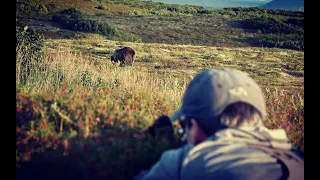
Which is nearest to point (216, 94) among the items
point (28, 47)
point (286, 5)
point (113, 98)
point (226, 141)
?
point (226, 141)

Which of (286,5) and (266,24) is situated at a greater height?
(286,5)

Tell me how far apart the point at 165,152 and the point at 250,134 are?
0.93m

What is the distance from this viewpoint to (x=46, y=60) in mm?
6027

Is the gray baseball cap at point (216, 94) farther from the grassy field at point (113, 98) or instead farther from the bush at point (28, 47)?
the bush at point (28, 47)

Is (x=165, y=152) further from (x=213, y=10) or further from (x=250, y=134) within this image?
(x=213, y=10)

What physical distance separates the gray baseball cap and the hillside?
2.33 metres

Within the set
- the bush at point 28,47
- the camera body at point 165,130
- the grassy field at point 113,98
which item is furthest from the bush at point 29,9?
the camera body at point 165,130

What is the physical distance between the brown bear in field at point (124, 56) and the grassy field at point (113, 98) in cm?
11

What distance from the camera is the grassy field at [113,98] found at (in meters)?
4.44

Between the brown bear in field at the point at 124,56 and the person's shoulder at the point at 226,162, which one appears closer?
the person's shoulder at the point at 226,162

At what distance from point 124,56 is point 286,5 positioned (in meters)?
2.84

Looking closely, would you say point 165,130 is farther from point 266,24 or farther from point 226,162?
point 266,24

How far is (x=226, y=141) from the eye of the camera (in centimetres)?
408
